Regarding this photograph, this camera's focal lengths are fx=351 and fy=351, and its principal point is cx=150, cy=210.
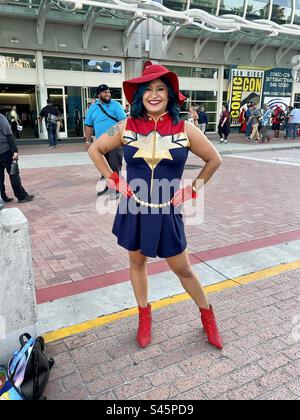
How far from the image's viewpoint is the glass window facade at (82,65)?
16.4 m

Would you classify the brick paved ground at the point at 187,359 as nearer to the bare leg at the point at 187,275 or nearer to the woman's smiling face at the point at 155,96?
the bare leg at the point at 187,275

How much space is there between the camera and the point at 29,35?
50.3 feet

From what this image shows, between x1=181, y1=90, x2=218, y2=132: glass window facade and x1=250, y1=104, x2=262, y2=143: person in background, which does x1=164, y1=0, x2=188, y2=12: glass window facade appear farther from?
x1=250, y1=104, x2=262, y2=143: person in background

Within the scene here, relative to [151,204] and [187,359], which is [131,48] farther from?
[187,359]

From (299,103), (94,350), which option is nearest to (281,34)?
(299,103)

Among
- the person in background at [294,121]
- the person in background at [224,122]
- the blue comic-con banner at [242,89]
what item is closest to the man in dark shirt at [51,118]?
the person in background at [224,122]

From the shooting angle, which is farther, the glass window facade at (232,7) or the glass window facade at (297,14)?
the glass window facade at (297,14)

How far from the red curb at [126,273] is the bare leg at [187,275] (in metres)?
1.13

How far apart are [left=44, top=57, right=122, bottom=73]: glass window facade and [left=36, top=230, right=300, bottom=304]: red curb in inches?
591

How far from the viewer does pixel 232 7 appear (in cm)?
1902

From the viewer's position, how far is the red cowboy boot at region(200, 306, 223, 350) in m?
2.58

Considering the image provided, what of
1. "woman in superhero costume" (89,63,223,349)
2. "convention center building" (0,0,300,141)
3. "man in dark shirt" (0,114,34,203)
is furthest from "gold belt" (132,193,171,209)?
"convention center building" (0,0,300,141)

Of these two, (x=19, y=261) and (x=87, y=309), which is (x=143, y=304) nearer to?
(x=87, y=309)

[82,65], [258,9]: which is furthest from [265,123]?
[82,65]
